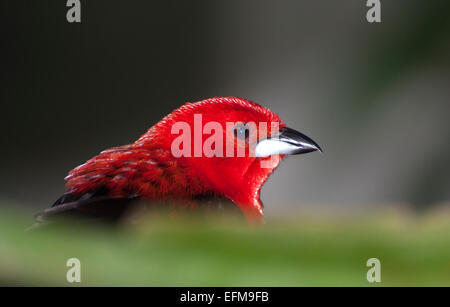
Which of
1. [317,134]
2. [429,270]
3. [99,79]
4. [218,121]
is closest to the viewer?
[429,270]

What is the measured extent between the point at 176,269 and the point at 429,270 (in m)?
0.05

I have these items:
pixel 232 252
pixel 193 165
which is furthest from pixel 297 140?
pixel 232 252

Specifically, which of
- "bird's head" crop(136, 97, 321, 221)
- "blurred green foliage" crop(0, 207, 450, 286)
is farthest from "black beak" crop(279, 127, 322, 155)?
"blurred green foliage" crop(0, 207, 450, 286)

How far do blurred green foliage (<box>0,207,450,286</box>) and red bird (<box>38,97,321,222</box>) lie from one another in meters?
0.22

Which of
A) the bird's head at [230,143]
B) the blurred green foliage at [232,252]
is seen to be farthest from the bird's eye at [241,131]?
the blurred green foliage at [232,252]

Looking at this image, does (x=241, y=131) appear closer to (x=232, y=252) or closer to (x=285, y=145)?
(x=285, y=145)

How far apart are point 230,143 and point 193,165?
93 millimetres

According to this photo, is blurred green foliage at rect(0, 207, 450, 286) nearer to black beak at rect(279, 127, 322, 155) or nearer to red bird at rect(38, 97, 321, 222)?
red bird at rect(38, 97, 321, 222)

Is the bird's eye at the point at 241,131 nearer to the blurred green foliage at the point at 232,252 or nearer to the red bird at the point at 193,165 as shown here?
the red bird at the point at 193,165

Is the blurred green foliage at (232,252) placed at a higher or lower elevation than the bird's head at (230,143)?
lower

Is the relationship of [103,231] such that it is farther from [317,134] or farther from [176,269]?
[317,134]

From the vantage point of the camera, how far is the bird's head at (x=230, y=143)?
0.54 m
